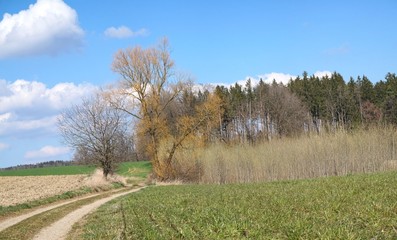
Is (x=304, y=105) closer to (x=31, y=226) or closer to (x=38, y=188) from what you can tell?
(x=38, y=188)

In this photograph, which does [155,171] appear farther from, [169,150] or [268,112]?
[268,112]

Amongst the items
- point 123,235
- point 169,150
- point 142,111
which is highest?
point 142,111

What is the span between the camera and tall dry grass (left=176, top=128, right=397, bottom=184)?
33719 mm

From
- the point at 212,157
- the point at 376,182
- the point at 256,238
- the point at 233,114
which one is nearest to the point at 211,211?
the point at 256,238

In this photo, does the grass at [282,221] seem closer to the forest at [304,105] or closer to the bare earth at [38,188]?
the bare earth at [38,188]

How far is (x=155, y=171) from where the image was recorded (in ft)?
160

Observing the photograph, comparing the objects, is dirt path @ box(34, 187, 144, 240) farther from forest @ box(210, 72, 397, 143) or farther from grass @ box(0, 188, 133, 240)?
forest @ box(210, 72, 397, 143)

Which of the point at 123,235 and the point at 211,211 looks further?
the point at 211,211

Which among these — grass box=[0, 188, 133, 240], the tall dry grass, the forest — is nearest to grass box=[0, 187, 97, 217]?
grass box=[0, 188, 133, 240]

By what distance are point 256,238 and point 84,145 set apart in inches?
1613

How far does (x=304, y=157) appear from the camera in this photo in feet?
120

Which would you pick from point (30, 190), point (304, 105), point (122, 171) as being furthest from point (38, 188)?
point (304, 105)

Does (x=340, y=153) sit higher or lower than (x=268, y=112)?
lower

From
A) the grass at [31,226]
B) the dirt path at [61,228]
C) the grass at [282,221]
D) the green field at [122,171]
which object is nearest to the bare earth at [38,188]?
the grass at [31,226]
